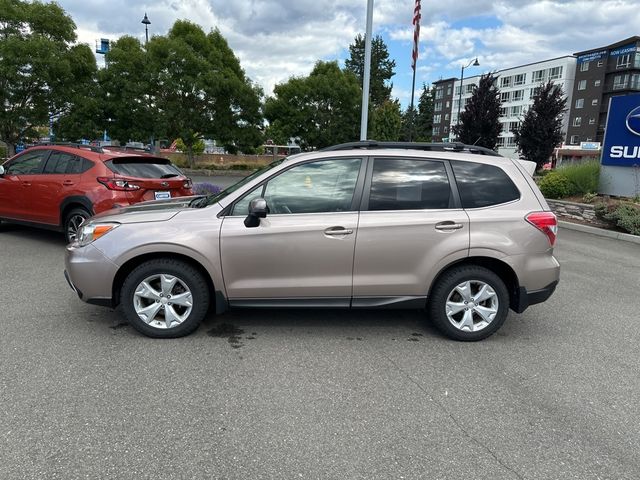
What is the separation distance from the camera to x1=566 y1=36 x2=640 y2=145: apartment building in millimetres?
65750

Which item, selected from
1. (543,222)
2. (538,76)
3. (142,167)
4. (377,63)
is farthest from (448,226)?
(538,76)

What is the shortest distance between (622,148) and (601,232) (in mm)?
3076

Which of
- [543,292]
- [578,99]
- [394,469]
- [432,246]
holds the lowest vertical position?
[394,469]

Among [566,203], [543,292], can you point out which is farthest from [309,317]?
[566,203]

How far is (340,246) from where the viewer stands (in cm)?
412

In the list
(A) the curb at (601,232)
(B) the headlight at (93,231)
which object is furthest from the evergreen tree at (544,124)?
(B) the headlight at (93,231)

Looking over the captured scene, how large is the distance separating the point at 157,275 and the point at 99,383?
1037 millimetres

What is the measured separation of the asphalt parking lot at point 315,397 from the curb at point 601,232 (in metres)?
5.43

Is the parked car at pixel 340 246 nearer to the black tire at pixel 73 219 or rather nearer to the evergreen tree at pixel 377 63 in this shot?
the black tire at pixel 73 219

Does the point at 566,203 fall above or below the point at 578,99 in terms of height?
below

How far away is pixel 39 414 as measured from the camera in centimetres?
299

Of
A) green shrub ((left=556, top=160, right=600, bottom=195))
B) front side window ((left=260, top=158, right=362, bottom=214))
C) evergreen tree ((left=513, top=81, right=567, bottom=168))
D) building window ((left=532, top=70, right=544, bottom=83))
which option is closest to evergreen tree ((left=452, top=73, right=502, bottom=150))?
evergreen tree ((left=513, top=81, right=567, bottom=168))

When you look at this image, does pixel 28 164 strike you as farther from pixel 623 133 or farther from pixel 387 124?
pixel 387 124

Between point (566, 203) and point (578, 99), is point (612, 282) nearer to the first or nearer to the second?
point (566, 203)
